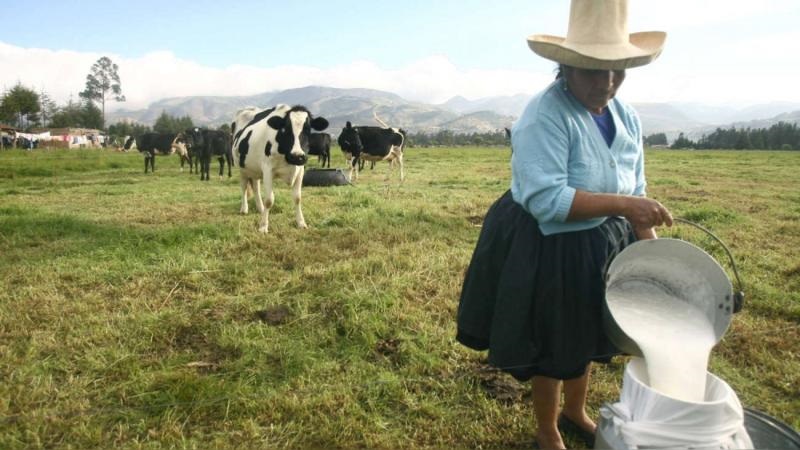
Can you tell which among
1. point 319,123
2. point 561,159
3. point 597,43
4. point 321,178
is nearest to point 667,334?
point 561,159

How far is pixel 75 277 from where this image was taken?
15.7ft

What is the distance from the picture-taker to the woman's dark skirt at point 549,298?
6.55 ft

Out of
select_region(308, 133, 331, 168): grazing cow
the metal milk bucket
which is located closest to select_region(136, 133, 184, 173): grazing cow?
Result: select_region(308, 133, 331, 168): grazing cow

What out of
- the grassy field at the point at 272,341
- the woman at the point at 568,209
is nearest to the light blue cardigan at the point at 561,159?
the woman at the point at 568,209

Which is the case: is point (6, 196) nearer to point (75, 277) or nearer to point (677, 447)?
point (75, 277)

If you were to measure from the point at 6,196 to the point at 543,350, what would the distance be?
41.3ft

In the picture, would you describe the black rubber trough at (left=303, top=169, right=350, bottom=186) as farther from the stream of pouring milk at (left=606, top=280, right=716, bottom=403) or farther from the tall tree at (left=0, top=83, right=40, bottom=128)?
the tall tree at (left=0, top=83, right=40, bottom=128)

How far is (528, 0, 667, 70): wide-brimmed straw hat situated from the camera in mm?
1844

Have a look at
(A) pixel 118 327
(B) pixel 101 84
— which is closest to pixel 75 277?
(A) pixel 118 327

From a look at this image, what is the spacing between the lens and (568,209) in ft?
6.08

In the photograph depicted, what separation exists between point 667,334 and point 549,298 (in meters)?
0.41

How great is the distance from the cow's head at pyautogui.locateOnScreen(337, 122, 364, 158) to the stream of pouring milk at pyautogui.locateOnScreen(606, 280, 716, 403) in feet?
52.8

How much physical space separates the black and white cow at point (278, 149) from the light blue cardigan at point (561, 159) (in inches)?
213

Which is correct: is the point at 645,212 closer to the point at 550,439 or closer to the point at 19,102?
the point at 550,439
